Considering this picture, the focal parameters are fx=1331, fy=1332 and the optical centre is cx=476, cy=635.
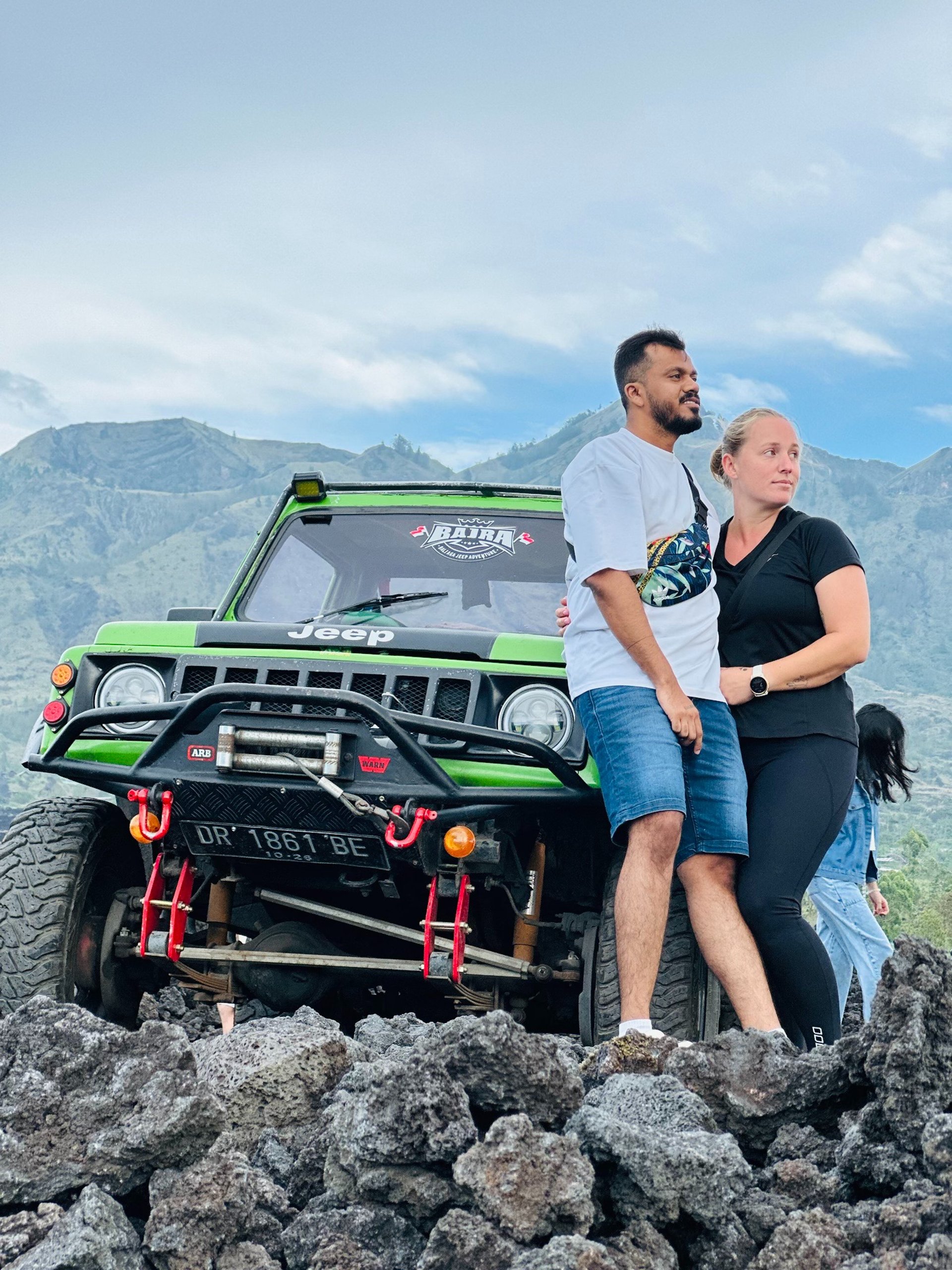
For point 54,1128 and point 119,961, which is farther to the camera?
point 119,961

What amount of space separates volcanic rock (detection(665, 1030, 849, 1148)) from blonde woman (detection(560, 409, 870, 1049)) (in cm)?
75

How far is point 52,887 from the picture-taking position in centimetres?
465

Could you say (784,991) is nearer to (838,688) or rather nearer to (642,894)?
(642,894)

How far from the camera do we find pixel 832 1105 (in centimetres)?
294

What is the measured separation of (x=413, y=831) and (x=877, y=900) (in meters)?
4.15

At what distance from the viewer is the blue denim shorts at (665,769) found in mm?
3746

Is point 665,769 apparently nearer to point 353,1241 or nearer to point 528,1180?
point 528,1180

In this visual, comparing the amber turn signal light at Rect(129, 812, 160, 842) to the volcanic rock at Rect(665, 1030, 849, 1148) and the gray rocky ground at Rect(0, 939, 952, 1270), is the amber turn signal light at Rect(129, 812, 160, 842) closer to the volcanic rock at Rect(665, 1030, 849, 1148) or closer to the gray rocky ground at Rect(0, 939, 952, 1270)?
the gray rocky ground at Rect(0, 939, 952, 1270)

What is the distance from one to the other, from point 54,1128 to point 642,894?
5.48 feet

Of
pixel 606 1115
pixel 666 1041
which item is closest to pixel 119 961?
pixel 666 1041

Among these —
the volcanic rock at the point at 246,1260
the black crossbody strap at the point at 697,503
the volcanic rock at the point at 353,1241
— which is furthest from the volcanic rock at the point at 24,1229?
the black crossbody strap at the point at 697,503

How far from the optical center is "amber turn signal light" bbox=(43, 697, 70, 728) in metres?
4.71

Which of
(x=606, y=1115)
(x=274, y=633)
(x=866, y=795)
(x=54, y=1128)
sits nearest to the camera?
(x=606, y=1115)

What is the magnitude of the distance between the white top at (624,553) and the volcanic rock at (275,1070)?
4.13 feet
